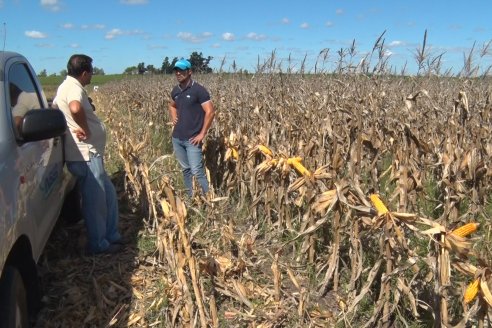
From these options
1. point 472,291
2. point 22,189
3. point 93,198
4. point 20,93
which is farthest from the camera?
point 93,198

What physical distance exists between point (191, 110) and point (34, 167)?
2.98 m

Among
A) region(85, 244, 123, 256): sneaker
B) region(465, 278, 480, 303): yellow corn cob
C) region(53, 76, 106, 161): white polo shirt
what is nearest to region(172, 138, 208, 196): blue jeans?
region(85, 244, 123, 256): sneaker

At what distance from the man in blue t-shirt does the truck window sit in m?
1.96

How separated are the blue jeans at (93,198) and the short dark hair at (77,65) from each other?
2.53ft

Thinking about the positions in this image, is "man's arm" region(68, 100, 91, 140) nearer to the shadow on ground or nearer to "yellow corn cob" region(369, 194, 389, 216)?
the shadow on ground

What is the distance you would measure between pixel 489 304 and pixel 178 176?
527 centimetres

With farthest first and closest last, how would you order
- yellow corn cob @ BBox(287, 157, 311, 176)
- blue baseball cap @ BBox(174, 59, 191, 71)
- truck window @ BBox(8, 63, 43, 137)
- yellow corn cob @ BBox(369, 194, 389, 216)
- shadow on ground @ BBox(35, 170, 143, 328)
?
blue baseball cap @ BBox(174, 59, 191, 71)
yellow corn cob @ BBox(287, 157, 311, 176)
shadow on ground @ BBox(35, 170, 143, 328)
truck window @ BBox(8, 63, 43, 137)
yellow corn cob @ BBox(369, 194, 389, 216)

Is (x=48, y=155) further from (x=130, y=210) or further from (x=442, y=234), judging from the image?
(x=442, y=234)

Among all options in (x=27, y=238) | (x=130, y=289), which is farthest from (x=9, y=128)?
(x=130, y=289)

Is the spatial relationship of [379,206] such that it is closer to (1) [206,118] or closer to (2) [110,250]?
(2) [110,250]

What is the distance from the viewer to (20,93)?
373 centimetres

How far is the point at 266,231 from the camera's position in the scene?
4973 mm

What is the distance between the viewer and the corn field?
9.86ft

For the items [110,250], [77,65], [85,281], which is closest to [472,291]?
[85,281]
